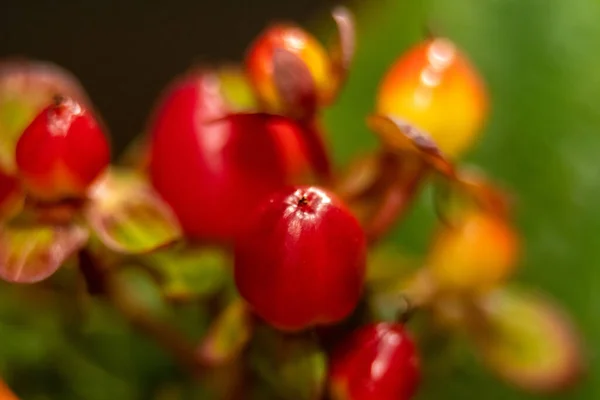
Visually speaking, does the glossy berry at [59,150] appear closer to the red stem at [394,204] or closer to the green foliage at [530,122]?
the red stem at [394,204]

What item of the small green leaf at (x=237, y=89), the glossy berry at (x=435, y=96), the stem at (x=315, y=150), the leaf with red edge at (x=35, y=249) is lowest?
the small green leaf at (x=237, y=89)

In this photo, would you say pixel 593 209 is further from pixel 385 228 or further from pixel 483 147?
pixel 385 228

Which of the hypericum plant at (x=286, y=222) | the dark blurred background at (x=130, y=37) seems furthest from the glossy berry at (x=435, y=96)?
the dark blurred background at (x=130, y=37)

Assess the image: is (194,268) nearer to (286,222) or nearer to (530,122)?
(286,222)

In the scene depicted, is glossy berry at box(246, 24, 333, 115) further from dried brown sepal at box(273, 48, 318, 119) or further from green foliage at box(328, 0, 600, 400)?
green foliage at box(328, 0, 600, 400)

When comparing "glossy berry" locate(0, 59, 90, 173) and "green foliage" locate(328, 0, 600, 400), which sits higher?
"glossy berry" locate(0, 59, 90, 173)

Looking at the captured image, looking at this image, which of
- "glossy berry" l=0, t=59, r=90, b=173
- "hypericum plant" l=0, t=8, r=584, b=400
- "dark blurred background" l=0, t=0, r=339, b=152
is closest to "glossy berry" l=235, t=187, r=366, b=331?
"hypericum plant" l=0, t=8, r=584, b=400

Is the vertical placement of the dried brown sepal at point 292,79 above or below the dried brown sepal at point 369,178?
above
